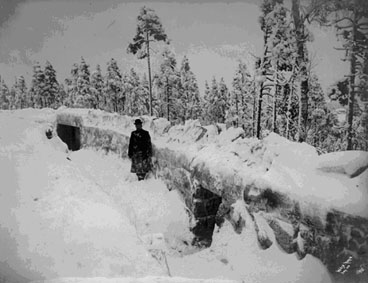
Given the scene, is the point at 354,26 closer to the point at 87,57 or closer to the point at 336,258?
the point at 336,258

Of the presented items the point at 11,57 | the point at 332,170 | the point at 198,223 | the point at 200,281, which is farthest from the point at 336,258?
the point at 11,57

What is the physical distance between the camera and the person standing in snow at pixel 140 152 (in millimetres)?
6637

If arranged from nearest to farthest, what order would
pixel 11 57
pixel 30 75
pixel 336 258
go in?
pixel 336 258 < pixel 11 57 < pixel 30 75

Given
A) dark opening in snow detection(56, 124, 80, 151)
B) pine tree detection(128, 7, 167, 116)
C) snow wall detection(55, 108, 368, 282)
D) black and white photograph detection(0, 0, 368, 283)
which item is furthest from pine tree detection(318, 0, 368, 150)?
dark opening in snow detection(56, 124, 80, 151)

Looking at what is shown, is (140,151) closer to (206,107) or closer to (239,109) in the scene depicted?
(239,109)

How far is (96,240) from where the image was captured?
3.37 meters

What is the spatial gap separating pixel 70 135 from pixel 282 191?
31.6 feet

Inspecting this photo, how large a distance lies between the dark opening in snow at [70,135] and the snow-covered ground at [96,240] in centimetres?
551

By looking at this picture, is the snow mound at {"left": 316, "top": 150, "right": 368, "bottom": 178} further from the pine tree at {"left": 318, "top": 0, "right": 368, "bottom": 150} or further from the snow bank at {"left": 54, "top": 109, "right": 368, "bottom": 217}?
the pine tree at {"left": 318, "top": 0, "right": 368, "bottom": 150}

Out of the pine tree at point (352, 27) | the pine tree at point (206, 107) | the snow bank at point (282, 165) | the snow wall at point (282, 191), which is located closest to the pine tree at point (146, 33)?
A: the snow bank at point (282, 165)

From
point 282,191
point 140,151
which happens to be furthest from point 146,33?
point 140,151

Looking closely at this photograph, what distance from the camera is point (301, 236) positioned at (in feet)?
10.3

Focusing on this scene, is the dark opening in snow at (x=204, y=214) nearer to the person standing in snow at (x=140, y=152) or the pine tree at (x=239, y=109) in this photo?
the person standing in snow at (x=140, y=152)

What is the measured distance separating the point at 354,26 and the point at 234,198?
98.7 inches
